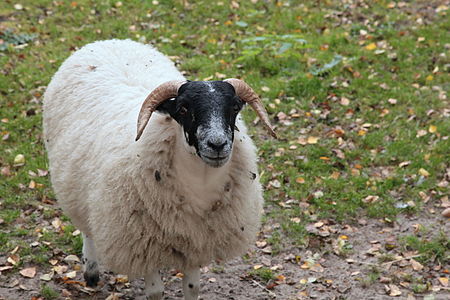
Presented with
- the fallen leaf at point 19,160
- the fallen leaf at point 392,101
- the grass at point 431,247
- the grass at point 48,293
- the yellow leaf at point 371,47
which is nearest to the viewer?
the grass at point 48,293

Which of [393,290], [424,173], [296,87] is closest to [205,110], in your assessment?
[393,290]

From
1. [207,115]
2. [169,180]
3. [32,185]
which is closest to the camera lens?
[207,115]

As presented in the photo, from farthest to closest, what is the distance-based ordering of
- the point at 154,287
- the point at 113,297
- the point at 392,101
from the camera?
the point at 392,101 < the point at 113,297 < the point at 154,287

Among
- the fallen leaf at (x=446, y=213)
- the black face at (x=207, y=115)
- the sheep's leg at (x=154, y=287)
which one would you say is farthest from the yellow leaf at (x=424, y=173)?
the sheep's leg at (x=154, y=287)

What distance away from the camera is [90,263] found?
5.11m

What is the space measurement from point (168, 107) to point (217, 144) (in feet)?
1.91

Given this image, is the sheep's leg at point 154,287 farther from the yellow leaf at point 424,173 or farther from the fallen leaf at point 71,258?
the yellow leaf at point 424,173

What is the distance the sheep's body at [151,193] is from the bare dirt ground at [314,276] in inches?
28.3

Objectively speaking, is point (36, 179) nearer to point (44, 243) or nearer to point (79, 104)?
point (44, 243)

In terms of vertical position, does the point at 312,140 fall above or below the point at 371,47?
below

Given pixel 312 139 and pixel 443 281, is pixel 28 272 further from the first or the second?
pixel 312 139

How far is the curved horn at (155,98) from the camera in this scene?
389cm

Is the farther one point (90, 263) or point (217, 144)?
point (90, 263)

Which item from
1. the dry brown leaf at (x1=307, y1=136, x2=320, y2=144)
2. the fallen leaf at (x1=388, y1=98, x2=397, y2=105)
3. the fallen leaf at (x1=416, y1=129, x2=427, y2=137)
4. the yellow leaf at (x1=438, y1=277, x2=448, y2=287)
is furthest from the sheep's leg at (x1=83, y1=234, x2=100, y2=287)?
the fallen leaf at (x1=388, y1=98, x2=397, y2=105)
